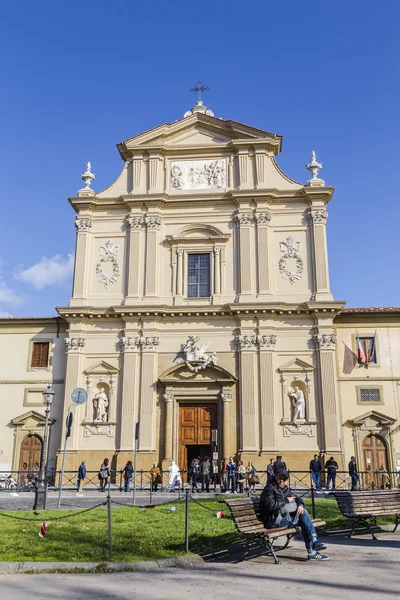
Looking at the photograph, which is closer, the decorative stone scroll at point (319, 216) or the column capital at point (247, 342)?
Result: the column capital at point (247, 342)

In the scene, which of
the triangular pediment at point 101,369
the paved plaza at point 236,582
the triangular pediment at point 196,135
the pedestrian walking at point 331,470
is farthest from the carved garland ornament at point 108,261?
the paved plaza at point 236,582

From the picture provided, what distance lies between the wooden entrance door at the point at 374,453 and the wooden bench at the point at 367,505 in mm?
16252

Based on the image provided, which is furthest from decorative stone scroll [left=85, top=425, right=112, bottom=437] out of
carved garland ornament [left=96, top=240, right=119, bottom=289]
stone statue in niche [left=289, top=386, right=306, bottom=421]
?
stone statue in niche [left=289, top=386, right=306, bottom=421]

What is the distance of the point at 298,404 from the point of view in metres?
28.9

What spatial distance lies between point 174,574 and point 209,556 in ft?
4.62

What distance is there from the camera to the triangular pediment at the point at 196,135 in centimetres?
3347

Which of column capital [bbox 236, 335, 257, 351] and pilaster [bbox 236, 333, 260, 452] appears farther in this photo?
column capital [bbox 236, 335, 257, 351]

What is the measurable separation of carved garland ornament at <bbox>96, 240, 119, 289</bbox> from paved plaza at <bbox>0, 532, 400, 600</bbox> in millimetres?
23332

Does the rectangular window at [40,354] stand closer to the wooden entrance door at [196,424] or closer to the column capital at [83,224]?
the column capital at [83,224]

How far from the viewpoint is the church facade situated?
28906 mm

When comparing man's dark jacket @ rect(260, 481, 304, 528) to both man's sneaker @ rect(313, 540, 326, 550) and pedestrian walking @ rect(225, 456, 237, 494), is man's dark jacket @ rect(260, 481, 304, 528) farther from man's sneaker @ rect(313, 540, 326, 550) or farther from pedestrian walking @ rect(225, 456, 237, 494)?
pedestrian walking @ rect(225, 456, 237, 494)

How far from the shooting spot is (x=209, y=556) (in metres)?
10.1

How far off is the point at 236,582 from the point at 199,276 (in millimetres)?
24261

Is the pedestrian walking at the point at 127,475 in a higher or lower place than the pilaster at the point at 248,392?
lower
